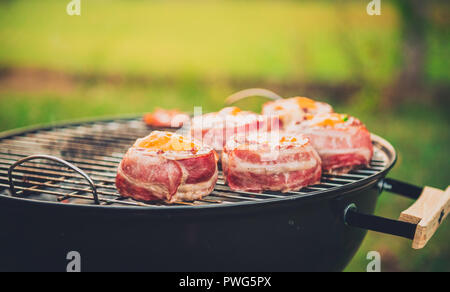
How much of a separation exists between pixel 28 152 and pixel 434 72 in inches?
490

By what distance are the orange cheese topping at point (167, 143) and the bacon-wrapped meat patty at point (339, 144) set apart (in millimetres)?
926

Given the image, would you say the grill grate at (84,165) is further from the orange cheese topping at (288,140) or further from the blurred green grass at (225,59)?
the blurred green grass at (225,59)

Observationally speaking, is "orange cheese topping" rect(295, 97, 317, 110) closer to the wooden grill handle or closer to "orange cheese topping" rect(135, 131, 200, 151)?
the wooden grill handle

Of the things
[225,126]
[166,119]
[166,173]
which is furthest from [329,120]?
[166,119]

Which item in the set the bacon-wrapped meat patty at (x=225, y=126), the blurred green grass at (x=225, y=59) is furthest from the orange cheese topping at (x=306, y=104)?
the blurred green grass at (x=225, y=59)

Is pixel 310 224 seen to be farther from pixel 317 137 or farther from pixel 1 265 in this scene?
pixel 1 265

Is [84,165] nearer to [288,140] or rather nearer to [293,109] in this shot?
[288,140]

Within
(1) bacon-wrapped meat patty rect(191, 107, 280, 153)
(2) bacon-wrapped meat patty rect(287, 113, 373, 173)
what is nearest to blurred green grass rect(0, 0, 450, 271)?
(2) bacon-wrapped meat patty rect(287, 113, 373, 173)

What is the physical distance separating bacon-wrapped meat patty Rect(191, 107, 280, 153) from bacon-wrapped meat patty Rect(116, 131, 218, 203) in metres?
0.62

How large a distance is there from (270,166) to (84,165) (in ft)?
4.97

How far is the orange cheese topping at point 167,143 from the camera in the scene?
2.71 m

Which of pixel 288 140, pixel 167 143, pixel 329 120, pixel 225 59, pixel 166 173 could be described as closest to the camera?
pixel 166 173

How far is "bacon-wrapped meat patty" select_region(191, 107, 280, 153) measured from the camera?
11.0ft

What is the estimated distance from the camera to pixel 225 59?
1578 centimetres
